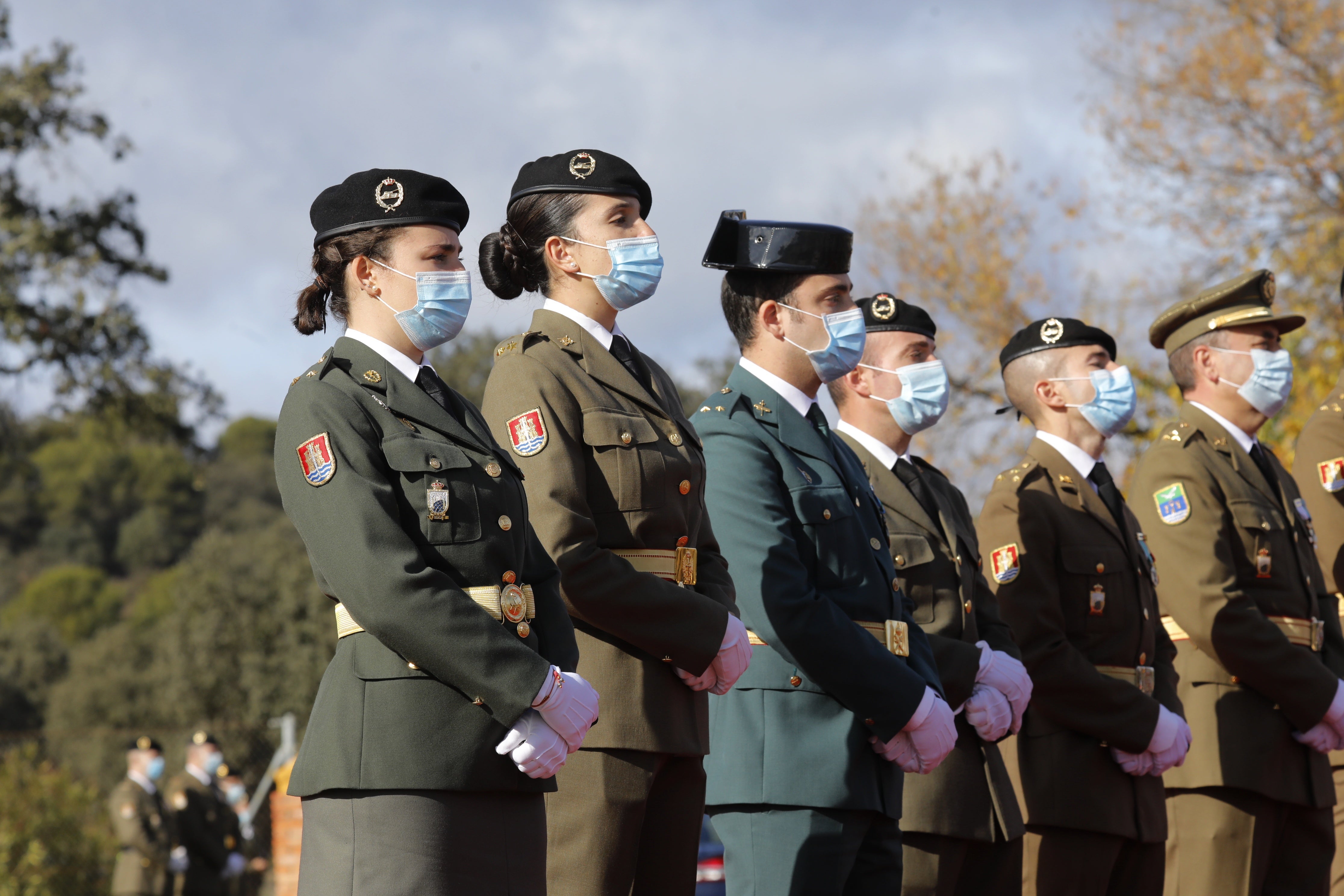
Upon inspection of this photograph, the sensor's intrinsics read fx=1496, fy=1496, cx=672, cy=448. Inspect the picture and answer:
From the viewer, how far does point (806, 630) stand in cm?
387

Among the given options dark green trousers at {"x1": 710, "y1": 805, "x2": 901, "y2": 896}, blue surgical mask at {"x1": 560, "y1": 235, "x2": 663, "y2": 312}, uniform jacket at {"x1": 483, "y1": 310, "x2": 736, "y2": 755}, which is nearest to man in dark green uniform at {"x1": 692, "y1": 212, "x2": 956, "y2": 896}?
dark green trousers at {"x1": 710, "y1": 805, "x2": 901, "y2": 896}

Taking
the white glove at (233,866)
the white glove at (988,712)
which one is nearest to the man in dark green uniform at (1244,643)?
the white glove at (988,712)

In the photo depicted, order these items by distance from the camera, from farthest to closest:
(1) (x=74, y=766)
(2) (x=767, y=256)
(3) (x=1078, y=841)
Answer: (1) (x=74, y=766) < (3) (x=1078, y=841) < (2) (x=767, y=256)

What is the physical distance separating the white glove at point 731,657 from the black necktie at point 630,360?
26.7 inches

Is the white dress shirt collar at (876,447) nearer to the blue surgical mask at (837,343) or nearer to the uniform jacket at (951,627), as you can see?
the uniform jacket at (951,627)

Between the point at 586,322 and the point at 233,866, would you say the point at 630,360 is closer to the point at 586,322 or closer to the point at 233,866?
the point at 586,322

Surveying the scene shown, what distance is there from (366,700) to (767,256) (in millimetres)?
1983

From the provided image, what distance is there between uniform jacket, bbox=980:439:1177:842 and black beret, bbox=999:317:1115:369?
20.6 inches

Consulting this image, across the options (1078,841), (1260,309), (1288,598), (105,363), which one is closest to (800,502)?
(1078,841)

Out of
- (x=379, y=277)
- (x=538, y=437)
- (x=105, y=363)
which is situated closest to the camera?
(x=379, y=277)

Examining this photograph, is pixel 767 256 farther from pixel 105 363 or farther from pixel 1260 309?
pixel 105 363

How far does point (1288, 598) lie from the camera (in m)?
5.43

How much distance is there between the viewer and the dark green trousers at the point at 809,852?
12.6 feet

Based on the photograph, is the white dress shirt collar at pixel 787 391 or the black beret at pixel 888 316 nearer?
the white dress shirt collar at pixel 787 391
